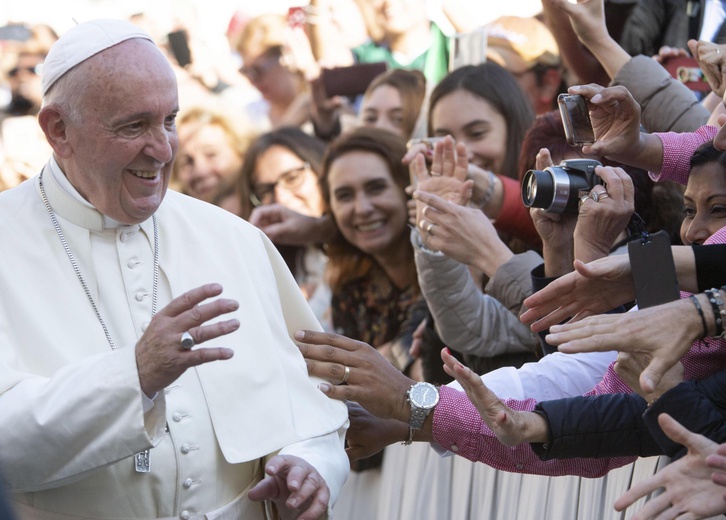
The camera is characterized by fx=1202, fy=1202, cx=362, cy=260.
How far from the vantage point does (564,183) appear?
357 centimetres

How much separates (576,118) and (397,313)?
2.00 metres

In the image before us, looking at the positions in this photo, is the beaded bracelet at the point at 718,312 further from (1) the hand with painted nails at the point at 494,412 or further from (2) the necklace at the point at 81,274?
(2) the necklace at the point at 81,274

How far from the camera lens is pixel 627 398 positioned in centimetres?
334

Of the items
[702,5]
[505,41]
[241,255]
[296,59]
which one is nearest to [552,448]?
[241,255]

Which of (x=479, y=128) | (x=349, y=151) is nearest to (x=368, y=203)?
(x=349, y=151)

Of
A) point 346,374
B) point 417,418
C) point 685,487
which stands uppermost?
point 685,487

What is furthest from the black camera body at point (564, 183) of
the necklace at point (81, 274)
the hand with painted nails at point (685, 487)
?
the necklace at point (81, 274)

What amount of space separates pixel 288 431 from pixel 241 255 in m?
0.57

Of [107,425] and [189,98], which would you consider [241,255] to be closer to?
[107,425]

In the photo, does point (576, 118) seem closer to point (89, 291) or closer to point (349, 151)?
point (89, 291)

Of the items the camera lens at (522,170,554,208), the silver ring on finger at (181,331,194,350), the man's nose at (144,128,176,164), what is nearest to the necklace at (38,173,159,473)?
the man's nose at (144,128,176,164)

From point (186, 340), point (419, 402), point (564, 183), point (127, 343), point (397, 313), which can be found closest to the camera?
point (186, 340)

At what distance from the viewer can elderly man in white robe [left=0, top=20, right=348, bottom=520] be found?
295 cm

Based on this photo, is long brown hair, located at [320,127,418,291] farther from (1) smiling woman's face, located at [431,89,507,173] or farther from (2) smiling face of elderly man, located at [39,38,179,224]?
(2) smiling face of elderly man, located at [39,38,179,224]
